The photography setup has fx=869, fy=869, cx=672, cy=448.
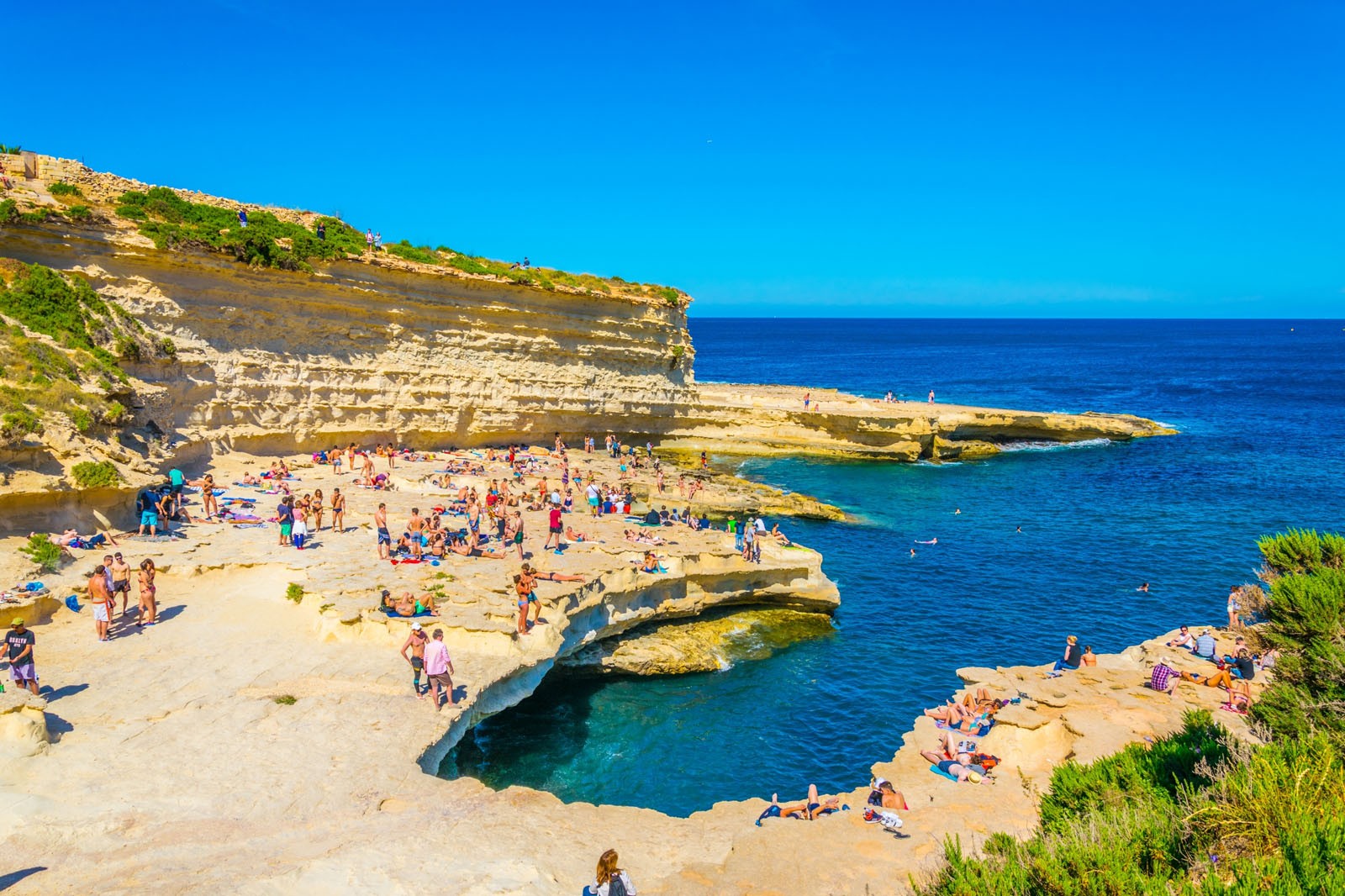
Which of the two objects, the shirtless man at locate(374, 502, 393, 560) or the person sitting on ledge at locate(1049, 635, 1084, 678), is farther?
the shirtless man at locate(374, 502, 393, 560)

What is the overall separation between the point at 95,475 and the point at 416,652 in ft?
34.0

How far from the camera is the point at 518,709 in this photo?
19.0 metres

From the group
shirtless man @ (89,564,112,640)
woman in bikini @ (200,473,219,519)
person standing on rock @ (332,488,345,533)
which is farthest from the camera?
woman in bikini @ (200,473,219,519)

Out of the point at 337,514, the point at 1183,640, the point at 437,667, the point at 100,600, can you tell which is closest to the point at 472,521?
the point at 337,514

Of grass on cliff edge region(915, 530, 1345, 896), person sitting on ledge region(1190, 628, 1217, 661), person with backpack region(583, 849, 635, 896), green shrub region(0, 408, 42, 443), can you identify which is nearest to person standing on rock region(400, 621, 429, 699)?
person with backpack region(583, 849, 635, 896)

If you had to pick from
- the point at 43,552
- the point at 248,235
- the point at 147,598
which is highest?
the point at 248,235

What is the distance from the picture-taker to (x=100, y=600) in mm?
15445

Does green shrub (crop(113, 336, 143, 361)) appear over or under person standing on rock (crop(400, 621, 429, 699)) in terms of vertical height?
over

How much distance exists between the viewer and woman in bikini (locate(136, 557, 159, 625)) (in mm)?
16406

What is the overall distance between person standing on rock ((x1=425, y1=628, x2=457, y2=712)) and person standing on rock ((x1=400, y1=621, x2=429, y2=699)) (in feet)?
1.44

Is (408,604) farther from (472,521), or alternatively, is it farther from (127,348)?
(127,348)

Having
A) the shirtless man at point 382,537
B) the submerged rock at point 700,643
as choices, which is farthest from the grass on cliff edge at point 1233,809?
the shirtless man at point 382,537

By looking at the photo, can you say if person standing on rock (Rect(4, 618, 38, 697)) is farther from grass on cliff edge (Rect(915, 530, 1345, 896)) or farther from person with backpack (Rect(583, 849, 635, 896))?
grass on cliff edge (Rect(915, 530, 1345, 896))

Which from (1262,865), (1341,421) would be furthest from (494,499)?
(1341,421)
